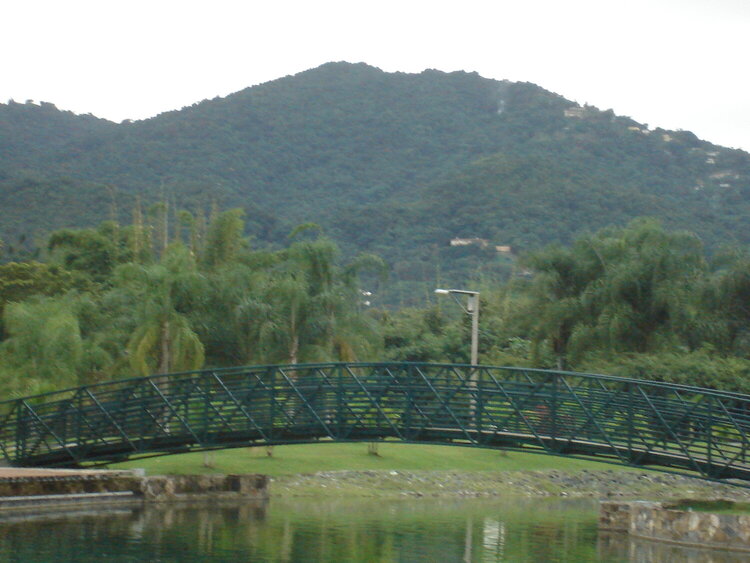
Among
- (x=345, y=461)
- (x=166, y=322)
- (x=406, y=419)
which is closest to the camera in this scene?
(x=406, y=419)

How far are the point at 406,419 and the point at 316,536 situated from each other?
3.90 meters

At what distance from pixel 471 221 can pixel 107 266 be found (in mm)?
49100

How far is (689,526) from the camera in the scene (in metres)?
22.2

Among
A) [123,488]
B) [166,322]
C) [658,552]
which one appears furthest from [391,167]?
[658,552]

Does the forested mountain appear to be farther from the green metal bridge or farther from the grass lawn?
the green metal bridge

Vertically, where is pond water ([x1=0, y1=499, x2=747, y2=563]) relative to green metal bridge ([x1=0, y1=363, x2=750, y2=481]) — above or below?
below

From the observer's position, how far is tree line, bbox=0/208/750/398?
34.9 metres

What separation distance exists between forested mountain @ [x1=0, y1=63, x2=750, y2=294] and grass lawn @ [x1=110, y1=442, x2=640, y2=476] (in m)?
38.7

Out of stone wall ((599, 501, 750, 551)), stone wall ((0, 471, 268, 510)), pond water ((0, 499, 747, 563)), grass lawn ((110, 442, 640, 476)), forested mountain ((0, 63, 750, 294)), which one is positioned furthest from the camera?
forested mountain ((0, 63, 750, 294))

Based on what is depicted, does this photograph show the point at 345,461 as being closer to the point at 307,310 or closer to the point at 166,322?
the point at 307,310

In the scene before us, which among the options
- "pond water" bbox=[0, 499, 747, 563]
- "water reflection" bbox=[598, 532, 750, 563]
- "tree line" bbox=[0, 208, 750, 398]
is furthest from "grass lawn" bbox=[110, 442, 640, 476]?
"water reflection" bbox=[598, 532, 750, 563]

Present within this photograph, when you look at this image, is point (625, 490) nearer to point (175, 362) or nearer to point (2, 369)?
point (175, 362)

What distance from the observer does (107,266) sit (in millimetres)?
54500

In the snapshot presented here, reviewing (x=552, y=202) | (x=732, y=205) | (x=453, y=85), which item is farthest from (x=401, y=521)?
(x=453, y=85)
